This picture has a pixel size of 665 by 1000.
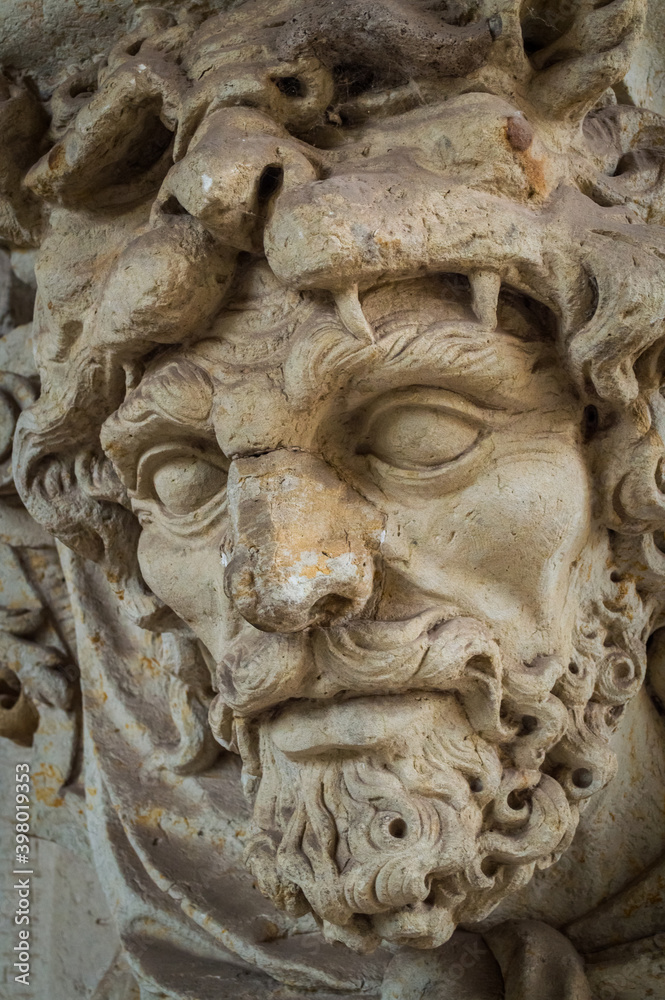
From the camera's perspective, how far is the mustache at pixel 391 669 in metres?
1.21

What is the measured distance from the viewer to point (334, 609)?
1.21m

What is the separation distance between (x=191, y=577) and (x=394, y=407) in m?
0.37

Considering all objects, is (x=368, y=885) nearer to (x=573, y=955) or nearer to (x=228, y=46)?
(x=573, y=955)

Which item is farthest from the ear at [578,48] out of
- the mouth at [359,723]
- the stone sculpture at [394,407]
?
the mouth at [359,723]

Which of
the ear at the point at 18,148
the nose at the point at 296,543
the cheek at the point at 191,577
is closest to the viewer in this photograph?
the nose at the point at 296,543

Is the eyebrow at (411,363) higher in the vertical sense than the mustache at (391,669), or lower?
higher

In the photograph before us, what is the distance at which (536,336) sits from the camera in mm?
1271

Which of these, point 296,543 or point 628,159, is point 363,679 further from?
point 628,159

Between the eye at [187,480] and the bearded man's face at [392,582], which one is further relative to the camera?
the eye at [187,480]

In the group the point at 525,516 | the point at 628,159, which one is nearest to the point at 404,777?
the point at 525,516

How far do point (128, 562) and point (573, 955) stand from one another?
3.01 ft

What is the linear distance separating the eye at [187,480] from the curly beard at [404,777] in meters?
0.23

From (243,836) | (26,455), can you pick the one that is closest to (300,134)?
(26,455)

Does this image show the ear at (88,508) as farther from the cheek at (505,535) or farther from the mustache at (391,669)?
the cheek at (505,535)
